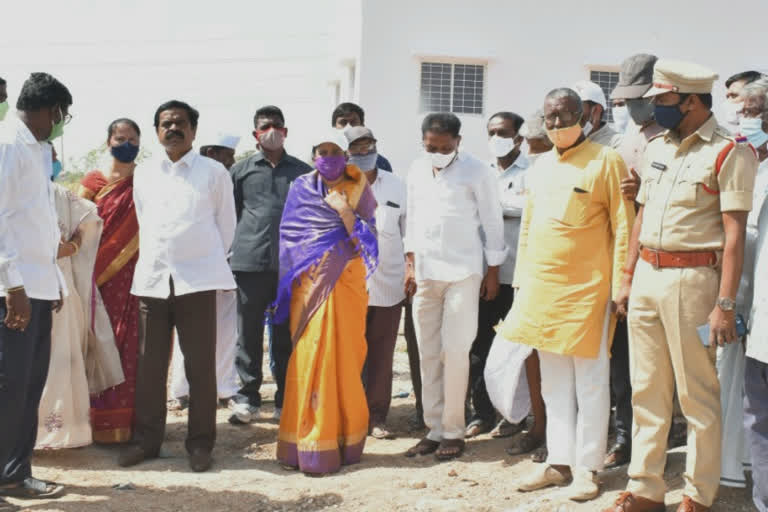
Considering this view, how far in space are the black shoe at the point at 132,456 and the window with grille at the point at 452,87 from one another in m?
11.4

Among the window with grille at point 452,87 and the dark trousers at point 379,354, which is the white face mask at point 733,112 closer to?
the dark trousers at point 379,354

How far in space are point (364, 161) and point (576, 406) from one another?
7.15 feet

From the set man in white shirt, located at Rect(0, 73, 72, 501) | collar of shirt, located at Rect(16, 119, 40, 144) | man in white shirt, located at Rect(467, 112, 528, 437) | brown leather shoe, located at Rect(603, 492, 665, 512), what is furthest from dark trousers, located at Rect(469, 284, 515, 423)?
collar of shirt, located at Rect(16, 119, 40, 144)

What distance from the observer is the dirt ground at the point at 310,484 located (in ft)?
15.0

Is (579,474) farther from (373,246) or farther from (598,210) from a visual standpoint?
(373,246)

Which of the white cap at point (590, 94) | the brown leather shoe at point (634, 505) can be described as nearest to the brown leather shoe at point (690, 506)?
the brown leather shoe at point (634, 505)

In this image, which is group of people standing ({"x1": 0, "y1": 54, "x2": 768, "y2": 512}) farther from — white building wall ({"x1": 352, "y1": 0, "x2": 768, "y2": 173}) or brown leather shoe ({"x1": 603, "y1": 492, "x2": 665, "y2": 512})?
white building wall ({"x1": 352, "y1": 0, "x2": 768, "y2": 173})

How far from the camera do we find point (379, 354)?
6055 millimetres

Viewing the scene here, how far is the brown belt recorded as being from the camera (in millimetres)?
3871

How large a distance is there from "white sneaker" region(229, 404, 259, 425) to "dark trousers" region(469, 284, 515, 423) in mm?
1628

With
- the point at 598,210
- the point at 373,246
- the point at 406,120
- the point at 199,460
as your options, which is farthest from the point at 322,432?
the point at 406,120

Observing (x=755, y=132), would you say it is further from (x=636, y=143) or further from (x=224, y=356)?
(x=224, y=356)

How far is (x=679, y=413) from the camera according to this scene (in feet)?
17.7

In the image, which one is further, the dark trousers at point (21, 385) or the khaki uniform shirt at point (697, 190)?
the dark trousers at point (21, 385)
